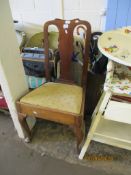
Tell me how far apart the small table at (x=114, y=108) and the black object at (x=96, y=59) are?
378mm

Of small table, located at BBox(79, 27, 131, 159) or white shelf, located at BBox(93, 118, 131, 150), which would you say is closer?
small table, located at BBox(79, 27, 131, 159)

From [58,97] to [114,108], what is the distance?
0.40m

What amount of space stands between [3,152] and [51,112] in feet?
1.95

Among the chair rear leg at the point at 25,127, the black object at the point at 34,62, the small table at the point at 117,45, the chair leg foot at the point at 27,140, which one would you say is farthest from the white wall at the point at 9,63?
the small table at the point at 117,45

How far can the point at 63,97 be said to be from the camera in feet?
4.40

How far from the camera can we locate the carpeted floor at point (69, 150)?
1.42 meters

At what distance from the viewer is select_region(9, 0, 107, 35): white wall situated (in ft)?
5.49

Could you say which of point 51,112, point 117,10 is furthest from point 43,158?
point 117,10

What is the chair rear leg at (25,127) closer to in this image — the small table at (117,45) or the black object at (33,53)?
the black object at (33,53)

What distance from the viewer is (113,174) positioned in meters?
1.37

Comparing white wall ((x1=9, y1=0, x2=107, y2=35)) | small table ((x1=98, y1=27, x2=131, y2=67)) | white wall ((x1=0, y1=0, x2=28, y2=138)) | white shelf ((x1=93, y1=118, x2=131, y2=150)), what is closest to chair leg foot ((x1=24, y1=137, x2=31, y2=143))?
white wall ((x1=0, y1=0, x2=28, y2=138))

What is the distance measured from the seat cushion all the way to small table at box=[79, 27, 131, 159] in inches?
6.7

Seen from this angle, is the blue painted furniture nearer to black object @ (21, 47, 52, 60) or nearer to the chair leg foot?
black object @ (21, 47, 52, 60)

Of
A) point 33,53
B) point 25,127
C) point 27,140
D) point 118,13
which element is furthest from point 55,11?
point 27,140
